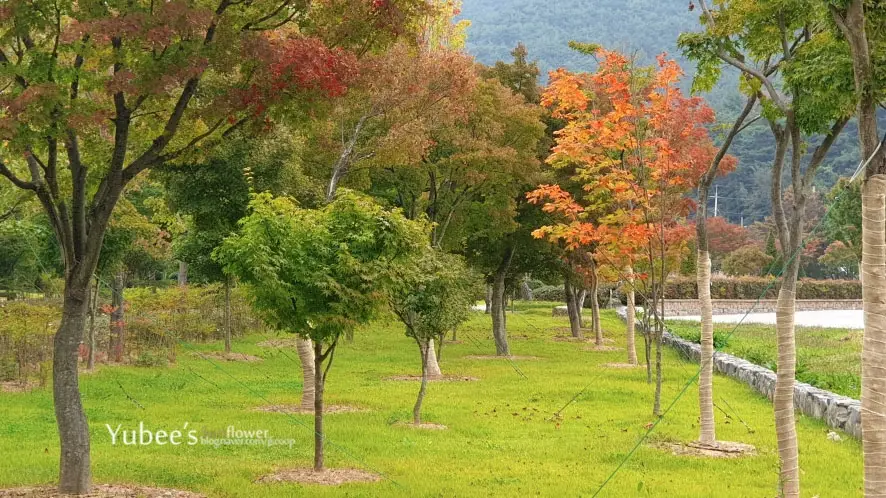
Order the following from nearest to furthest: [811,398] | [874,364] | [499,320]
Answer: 1. [874,364]
2. [811,398]
3. [499,320]

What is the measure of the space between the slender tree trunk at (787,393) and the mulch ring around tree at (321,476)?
4.59 meters

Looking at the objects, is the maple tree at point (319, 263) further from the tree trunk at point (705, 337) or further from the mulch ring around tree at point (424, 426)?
the tree trunk at point (705, 337)

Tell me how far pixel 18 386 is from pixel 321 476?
9.70m

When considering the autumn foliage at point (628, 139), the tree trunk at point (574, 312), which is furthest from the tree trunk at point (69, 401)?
the tree trunk at point (574, 312)

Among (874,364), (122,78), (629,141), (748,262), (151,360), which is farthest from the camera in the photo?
(748,262)

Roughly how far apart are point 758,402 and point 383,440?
307 inches

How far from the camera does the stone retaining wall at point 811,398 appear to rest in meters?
13.0

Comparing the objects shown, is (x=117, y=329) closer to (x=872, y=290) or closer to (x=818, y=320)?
(x=872, y=290)

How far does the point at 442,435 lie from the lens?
1348cm

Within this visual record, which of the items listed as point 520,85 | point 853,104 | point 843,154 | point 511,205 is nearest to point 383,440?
point 853,104

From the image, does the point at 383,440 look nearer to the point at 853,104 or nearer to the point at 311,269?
the point at 311,269

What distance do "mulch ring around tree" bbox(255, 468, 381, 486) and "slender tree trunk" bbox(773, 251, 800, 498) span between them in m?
4.59

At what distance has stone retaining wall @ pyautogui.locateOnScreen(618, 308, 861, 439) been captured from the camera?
42.8 ft

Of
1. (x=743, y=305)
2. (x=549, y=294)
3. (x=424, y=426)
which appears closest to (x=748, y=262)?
(x=743, y=305)
